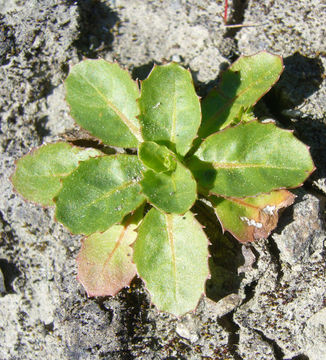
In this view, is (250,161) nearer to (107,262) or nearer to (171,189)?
(171,189)

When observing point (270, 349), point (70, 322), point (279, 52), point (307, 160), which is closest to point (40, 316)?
point (70, 322)

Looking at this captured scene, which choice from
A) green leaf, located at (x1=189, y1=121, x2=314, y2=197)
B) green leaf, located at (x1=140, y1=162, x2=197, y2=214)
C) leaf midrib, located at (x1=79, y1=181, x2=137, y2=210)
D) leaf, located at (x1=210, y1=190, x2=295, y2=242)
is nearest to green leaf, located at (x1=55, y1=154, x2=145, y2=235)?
leaf midrib, located at (x1=79, y1=181, x2=137, y2=210)

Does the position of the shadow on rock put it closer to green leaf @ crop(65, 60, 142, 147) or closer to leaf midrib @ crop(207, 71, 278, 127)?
green leaf @ crop(65, 60, 142, 147)

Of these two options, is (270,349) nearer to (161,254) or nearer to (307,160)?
(161,254)

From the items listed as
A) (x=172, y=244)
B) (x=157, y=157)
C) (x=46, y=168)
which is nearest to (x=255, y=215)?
(x=172, y=244)

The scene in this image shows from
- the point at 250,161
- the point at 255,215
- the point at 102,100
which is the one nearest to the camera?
the point at 250,161

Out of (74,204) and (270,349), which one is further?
(270,349)
